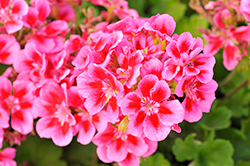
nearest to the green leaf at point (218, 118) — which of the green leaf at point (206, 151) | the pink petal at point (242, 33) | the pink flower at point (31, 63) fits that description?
the green leaf at point (206, 151)

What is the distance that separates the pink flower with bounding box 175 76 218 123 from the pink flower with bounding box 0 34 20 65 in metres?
0.72

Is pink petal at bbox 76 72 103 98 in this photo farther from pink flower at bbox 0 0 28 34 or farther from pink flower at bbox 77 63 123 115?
pink flower at bbox 0 0 28 34

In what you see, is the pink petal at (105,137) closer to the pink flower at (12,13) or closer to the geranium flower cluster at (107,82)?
the geranium flower cluster at (107,82)

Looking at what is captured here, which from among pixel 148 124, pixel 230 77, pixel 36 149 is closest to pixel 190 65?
pixel 148 124

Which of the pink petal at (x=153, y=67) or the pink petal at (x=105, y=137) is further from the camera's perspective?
the pink petal at (x=105, y=137)

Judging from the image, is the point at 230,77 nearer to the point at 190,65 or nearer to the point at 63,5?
the point at 190,65

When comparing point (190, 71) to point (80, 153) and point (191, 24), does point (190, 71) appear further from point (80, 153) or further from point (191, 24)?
point (80, 153)

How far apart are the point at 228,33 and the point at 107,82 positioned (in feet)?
2.25

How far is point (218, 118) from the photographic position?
157 centimetres

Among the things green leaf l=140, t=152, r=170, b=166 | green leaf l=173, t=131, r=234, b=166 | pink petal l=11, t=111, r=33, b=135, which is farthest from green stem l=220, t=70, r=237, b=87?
pink petal l=11, t=111, r=33, b=135

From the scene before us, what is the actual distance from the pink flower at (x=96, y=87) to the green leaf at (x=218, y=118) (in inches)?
28.5

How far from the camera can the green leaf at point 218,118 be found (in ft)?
4.94

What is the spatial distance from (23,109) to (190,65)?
724 millimetres

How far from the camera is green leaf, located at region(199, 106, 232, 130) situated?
4.94ft
